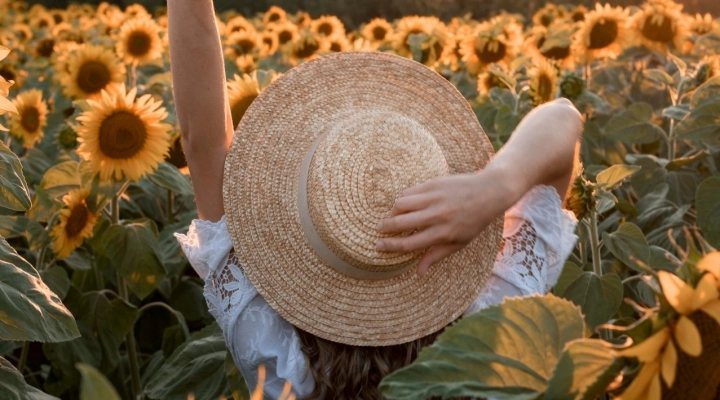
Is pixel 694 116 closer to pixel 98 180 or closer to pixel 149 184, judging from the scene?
pixel 98 180

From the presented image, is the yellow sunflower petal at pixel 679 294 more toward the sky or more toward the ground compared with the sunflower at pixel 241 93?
more toward the sky

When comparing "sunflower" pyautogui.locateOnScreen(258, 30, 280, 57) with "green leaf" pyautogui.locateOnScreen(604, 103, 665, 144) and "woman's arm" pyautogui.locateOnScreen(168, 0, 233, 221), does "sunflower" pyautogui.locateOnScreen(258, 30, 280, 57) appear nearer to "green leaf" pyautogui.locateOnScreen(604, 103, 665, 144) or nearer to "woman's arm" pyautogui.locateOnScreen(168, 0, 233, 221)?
"green leaf" pyautogui.locateOnScreen(604, 103, 665, 144)

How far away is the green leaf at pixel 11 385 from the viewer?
4.48 feet

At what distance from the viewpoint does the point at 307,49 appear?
15.4ft

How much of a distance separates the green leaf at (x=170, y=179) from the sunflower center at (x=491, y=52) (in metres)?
1.70

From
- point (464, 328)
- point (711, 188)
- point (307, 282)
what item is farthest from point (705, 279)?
point (711, 188)

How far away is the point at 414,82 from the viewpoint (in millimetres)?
1562

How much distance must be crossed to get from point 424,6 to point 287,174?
10368 millimetres

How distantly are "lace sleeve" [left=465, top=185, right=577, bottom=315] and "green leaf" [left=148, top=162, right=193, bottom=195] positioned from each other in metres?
1.15

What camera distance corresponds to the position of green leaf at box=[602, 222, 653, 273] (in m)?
2.17

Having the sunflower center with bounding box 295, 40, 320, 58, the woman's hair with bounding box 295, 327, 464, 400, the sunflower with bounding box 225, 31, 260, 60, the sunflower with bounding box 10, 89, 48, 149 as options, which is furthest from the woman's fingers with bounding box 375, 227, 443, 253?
the sunflower with bounding box 225, 31, 260, 60

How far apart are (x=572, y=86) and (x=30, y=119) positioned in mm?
1927

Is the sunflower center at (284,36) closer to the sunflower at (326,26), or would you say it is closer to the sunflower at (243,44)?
the sunflower at (326,26)

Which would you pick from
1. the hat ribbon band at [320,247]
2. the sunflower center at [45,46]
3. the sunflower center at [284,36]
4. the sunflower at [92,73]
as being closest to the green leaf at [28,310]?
the hat ribbon band at [320,247]
